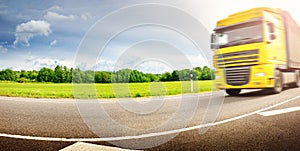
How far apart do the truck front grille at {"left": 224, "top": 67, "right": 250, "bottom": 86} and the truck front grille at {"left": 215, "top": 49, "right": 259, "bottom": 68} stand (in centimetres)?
16

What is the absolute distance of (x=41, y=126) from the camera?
4184 millimetres

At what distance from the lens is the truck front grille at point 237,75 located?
7291 mm

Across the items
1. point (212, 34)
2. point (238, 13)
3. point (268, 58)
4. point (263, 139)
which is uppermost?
point (238, 13)

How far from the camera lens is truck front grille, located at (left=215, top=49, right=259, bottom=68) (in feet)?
23.4

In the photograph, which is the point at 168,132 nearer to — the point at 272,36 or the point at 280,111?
the point at 280,111

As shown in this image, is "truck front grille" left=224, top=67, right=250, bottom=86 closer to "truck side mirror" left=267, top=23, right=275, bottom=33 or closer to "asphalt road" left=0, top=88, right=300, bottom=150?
"truck side mirror" left=267, top=23, right=275, bottom=33

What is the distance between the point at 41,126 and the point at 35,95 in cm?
741

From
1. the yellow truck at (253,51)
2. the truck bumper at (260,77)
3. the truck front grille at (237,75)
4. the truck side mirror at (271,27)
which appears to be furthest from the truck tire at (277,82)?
the truck side mirror at (271,27)

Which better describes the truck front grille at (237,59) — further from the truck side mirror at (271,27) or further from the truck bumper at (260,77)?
the truck side mirror at (271,27)

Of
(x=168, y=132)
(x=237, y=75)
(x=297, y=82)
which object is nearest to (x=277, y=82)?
(x=237, y=75)

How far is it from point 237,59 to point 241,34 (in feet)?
2.97

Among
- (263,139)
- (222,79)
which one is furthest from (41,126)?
(222,79)

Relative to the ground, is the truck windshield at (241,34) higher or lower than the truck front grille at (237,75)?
higher

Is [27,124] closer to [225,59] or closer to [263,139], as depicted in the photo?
[263,139]
